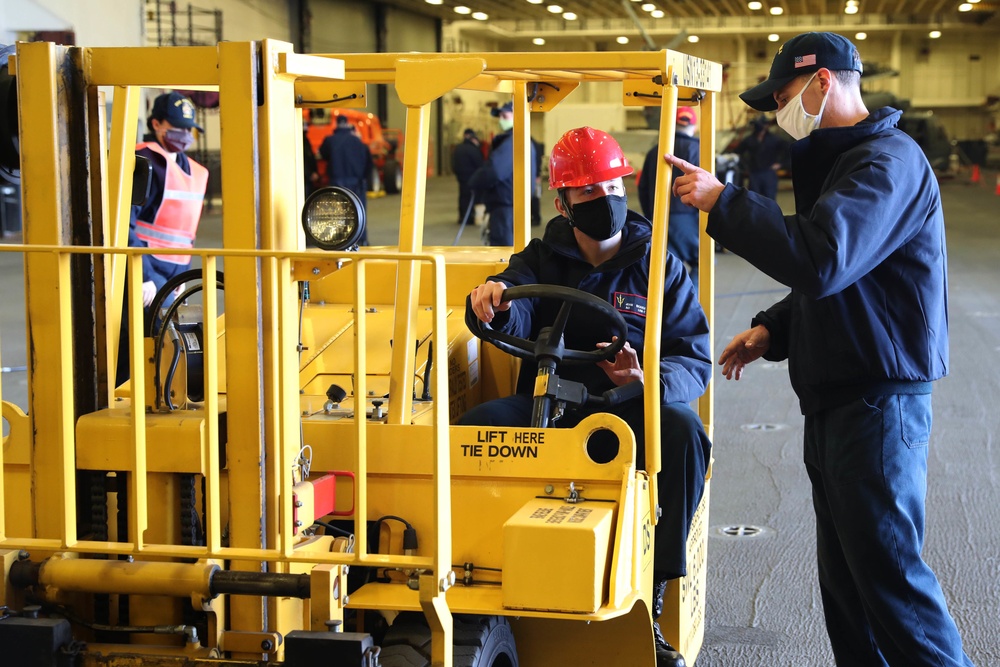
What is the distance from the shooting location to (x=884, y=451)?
2980mm

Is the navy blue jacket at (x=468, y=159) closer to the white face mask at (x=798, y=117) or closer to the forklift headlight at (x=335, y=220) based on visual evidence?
the white face mask at (x=798, y=117)

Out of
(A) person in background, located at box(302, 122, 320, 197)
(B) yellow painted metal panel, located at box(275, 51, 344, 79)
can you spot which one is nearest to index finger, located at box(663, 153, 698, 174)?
(B) yellow painted metal panel, located at box(275, 51, 344, 79)

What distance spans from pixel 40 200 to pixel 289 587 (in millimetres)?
1095

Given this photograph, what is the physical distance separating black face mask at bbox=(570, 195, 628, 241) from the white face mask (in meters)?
0.54

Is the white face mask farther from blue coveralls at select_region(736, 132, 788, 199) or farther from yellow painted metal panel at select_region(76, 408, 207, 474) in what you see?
blue coveralls at select_region(736, 132, 788, 199)

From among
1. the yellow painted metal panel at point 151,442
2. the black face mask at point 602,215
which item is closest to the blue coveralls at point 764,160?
the black face mask at point 602,215

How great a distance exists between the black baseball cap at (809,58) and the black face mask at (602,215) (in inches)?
21.1

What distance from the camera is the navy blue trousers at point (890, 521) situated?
2.98 metres

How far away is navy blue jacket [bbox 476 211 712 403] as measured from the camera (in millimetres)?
3547

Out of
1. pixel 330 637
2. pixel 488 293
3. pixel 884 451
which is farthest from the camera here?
pixel 488 293

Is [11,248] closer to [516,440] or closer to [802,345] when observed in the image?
[516,440]

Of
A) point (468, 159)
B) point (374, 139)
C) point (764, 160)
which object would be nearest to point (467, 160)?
point (468, 159)

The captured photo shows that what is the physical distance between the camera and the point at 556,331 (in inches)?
133

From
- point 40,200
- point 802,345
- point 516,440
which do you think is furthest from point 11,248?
point 802,345
